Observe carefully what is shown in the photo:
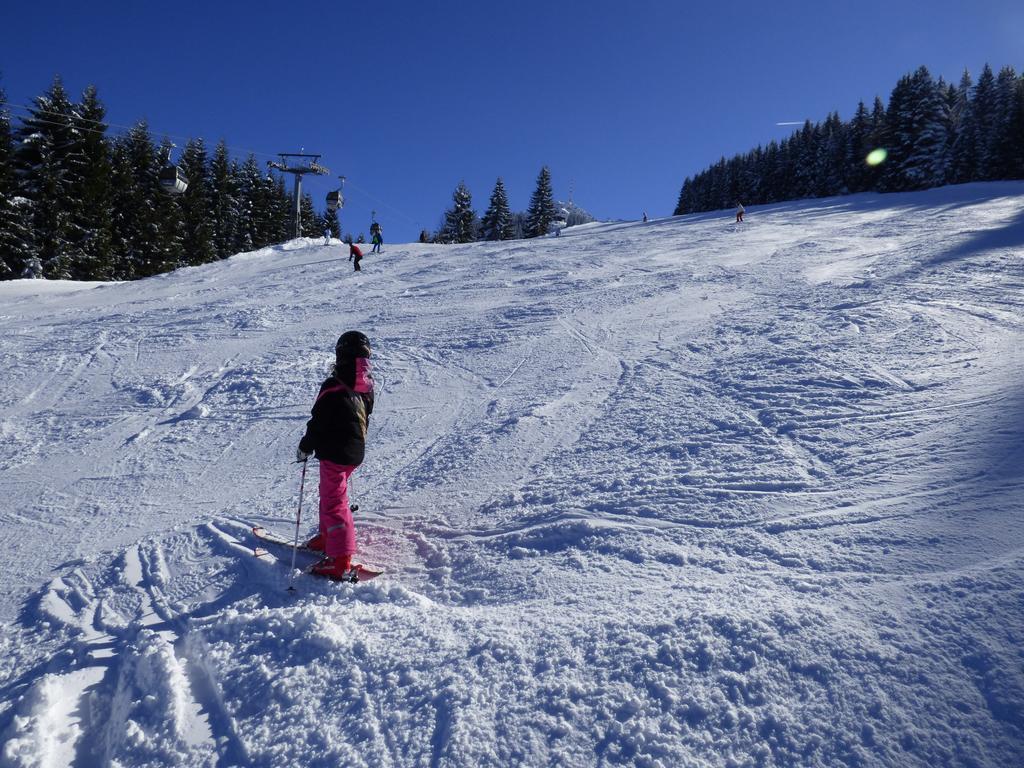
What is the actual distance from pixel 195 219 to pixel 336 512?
4798 centimetres

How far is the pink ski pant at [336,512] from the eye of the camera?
136 inches

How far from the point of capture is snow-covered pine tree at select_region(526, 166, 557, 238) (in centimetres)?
5688

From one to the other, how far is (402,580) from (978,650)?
9.28ft

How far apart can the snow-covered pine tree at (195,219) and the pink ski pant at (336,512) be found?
45092 mm

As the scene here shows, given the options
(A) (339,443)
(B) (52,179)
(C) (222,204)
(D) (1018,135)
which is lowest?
(A) (339,443)

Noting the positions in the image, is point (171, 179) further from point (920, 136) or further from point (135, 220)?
point (920, 136)

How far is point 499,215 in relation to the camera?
5725 centimetres

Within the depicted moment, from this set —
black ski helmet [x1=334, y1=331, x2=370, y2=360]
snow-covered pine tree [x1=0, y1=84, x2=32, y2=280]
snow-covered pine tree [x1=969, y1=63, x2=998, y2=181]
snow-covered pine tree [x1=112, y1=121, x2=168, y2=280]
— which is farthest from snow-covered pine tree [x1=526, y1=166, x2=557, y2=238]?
black ski helmet [x1=334, y1=331, x2=370, y2=360]

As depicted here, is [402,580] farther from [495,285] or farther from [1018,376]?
[495,285]

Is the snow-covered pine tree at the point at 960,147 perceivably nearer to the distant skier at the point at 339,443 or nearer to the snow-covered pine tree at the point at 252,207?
the distant skier at the point at 339,443

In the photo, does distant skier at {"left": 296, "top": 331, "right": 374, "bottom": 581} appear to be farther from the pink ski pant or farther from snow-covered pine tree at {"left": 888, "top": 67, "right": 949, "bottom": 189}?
snow-covered pine tree at {"left": 888, "top": 67, "right": 949, "bottom": 189}

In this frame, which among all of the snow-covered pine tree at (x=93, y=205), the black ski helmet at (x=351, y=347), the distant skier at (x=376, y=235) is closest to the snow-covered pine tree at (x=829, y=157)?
the distant skier at (x=376, y=235)

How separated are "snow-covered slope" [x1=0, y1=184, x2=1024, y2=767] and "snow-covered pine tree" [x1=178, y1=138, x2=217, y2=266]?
3915cm

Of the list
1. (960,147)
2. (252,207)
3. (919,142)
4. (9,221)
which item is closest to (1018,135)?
(960,147)
